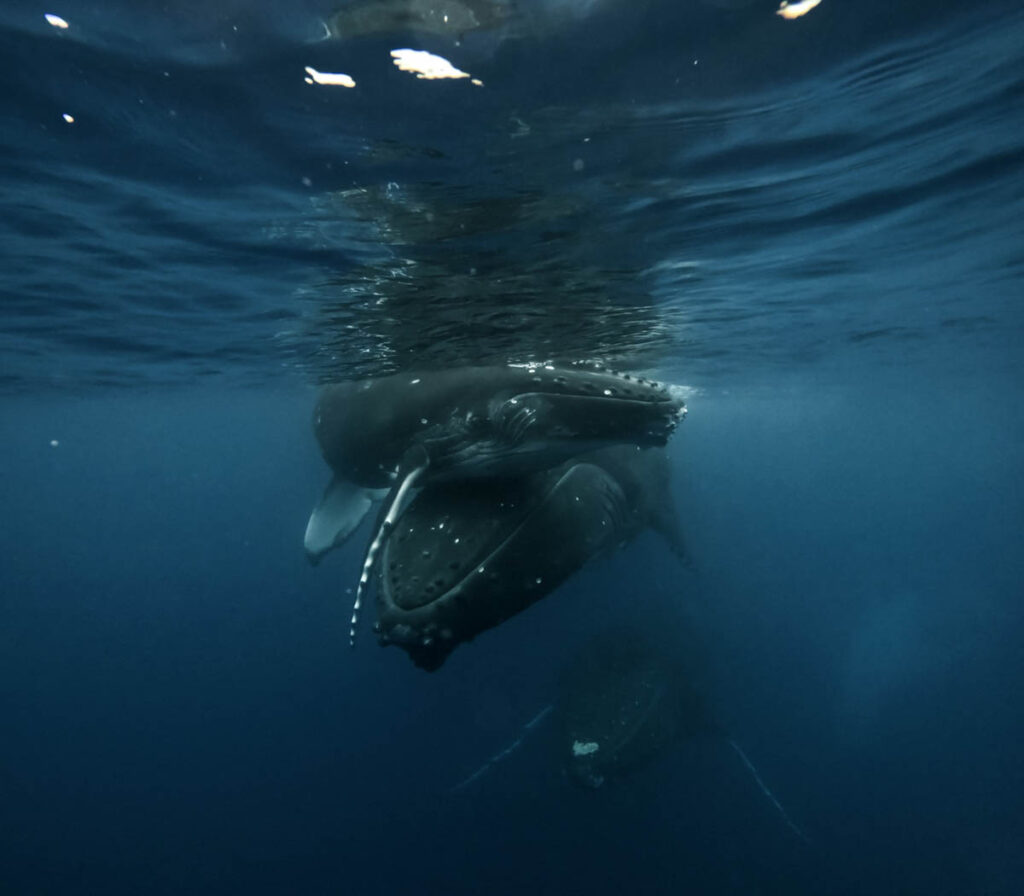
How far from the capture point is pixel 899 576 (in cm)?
6475

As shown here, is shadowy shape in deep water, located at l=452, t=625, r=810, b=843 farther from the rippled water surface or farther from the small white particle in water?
the rippled water surface

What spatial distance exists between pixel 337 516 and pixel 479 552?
20.1 ft

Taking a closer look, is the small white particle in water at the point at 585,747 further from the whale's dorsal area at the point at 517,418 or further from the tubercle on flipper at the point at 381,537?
the tubercle on flipper at the point at 381,537

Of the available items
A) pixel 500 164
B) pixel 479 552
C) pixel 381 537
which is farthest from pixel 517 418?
pixel 500 164

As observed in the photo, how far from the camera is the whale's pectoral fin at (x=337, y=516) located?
11984mm

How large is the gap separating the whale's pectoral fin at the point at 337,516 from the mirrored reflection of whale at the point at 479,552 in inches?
174

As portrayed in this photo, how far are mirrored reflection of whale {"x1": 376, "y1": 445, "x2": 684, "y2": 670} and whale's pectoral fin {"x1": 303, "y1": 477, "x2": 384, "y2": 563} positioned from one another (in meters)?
4.41

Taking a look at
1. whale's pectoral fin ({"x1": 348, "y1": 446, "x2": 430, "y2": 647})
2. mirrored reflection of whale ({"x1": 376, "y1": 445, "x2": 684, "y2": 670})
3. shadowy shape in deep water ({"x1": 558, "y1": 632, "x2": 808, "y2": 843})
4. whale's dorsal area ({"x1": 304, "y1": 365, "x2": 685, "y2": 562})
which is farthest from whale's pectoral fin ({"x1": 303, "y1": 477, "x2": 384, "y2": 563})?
shadowy shape in deep water ({"x1": 558, "y1": 632, "x2": 808, "y2": 843})

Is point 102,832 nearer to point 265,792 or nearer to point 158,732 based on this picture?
point 265,792

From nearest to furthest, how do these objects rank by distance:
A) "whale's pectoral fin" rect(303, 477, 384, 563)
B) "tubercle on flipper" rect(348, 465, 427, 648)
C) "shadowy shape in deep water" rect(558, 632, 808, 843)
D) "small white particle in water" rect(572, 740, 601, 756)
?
"tubercle on flipper" rect(348, 465, 427, 648) < "whale's pectoral fin" rect(303, 477, 384, 563) < "small white particle in water" rect(572, 740, 601, 756) < "shadowy shape in deep water" rect(558, 632, 808, 843)

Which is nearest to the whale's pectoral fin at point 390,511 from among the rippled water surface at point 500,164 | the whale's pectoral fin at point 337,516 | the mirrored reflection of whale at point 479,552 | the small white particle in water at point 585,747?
the mirrored reflection of whale at point 479,552

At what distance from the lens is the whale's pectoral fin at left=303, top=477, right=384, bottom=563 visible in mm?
11984

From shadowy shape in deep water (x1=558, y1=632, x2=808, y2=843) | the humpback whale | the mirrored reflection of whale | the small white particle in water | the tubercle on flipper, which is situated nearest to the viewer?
the tubercle on flipper

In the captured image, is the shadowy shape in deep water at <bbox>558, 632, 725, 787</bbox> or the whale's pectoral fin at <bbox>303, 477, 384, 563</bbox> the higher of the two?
the whale's pectoral fin at <bbox>303, 477, 384, 563</bbox>
